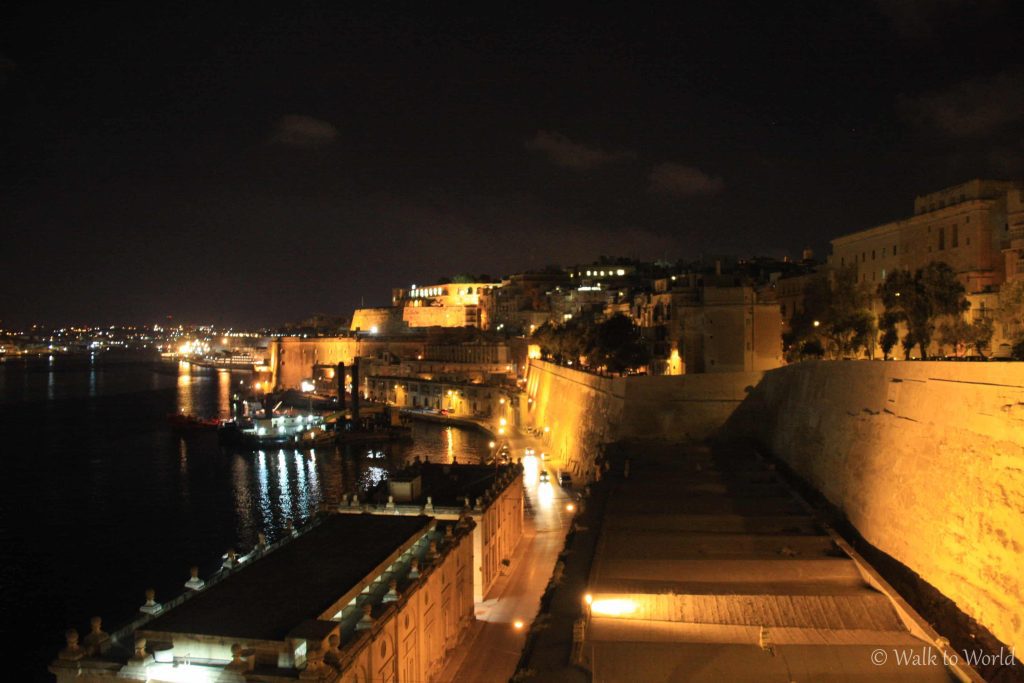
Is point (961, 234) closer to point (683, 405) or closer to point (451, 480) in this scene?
point (683, 405)

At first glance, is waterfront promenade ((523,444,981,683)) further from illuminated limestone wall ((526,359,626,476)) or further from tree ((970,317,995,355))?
illuminated limestone wall ((526,359,626,476))

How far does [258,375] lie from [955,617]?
10241cm

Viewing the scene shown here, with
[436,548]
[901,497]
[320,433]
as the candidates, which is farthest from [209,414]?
[901,497]

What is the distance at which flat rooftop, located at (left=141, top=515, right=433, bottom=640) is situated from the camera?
35.5ft

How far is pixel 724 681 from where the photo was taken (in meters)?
10.8

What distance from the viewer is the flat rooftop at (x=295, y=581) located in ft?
35.5

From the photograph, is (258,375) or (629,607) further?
(258,375)

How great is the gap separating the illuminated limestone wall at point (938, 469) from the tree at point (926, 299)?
248 inches

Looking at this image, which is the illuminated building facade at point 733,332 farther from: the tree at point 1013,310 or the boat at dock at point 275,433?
the boat at dock at point 275,433

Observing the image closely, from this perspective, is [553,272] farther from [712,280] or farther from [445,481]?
[445,481]

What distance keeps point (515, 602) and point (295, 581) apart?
665cm

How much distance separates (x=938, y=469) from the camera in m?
13.3

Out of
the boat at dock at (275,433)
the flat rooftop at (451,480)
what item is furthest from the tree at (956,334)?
the boat at dock at (275,433)

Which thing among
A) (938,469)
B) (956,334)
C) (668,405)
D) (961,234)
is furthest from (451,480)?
(961,234)
